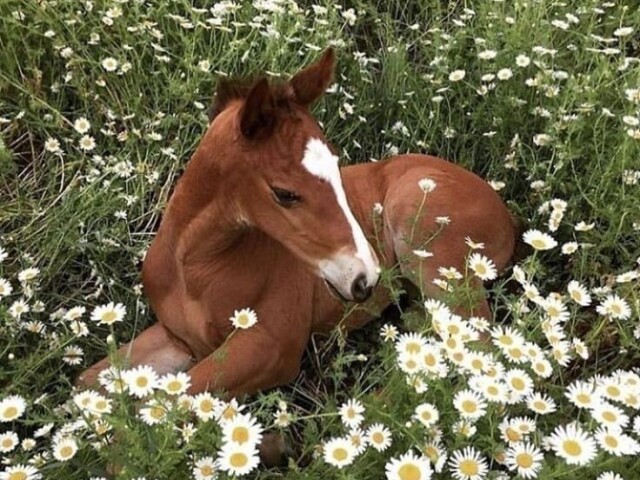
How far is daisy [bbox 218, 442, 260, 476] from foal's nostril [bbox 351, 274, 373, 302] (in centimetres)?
60

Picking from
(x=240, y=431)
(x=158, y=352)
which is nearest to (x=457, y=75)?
(x=158, y=352)

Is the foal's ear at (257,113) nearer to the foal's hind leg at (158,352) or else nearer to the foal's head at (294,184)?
the foal's head at (294,184)

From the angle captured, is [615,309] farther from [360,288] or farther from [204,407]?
[204,407]

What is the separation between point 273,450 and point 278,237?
658 millimetres

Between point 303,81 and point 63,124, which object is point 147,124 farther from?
point 303,81

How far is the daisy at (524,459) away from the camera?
1999mm

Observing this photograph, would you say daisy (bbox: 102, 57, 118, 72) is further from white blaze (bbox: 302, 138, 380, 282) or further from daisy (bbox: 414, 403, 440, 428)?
daisy (bbox: 414, 403, 440, 428)

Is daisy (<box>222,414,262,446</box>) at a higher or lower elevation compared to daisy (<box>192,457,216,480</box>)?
higher

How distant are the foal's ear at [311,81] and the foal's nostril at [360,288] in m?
0.51

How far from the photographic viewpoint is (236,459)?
1893 millimetres

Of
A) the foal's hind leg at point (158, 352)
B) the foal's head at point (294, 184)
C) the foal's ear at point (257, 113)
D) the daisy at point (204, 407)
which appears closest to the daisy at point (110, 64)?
the foal's hind leg at point (158, 352)

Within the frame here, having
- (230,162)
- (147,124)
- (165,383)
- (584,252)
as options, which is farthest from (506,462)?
(147,124)

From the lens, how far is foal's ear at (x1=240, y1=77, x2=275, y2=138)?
92.2 inches

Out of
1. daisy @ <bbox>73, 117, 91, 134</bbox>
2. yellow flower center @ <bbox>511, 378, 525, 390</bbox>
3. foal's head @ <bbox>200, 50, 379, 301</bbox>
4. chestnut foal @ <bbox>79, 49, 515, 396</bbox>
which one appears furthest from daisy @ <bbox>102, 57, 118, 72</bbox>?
yellow flower center @ <bbox>511, 378, 525, 390</bbox>
